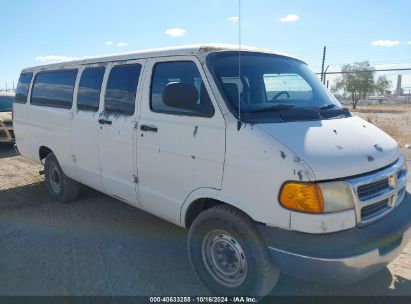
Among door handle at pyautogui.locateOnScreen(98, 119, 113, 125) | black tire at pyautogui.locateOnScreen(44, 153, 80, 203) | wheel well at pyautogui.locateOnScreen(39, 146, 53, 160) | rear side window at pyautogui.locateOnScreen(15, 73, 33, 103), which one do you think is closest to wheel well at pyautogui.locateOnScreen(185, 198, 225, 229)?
door handle at pyautogui.locateOnScreen(98, 119, 113, 125)

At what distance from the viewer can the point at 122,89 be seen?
409 cm

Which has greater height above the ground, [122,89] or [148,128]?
[122,89]

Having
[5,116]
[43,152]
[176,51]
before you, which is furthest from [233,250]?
[5,116]

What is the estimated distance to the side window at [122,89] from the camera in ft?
12.9

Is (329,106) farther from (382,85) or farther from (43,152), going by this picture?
(382,85)

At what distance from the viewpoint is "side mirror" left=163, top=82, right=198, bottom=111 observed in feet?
10.2

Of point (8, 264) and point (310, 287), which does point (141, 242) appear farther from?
point (310, 287)

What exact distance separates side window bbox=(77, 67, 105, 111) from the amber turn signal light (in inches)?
110

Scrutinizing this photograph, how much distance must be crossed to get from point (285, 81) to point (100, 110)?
2171 mm

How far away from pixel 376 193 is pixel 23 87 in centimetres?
587

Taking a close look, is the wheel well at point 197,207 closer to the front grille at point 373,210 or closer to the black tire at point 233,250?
the black tire at point 233,250

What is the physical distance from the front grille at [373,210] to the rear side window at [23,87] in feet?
18.3

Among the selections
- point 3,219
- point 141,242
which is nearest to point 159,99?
point 141,242

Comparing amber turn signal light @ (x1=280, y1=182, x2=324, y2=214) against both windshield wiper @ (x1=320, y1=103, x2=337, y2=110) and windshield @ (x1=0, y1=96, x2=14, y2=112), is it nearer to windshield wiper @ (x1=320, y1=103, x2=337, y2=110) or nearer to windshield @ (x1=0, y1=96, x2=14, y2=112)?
windshield wiper @ (x1=320, y1=103, x2=337, y2=110)
